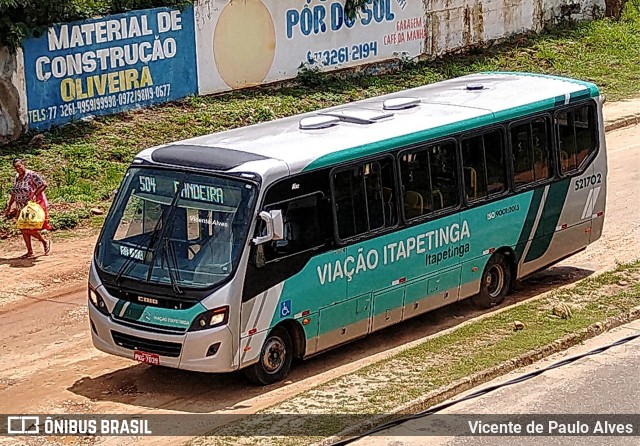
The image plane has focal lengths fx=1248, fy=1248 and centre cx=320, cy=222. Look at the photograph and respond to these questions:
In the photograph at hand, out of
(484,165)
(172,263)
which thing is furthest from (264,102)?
(172,263)

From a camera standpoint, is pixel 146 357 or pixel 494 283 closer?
pixel 146 357

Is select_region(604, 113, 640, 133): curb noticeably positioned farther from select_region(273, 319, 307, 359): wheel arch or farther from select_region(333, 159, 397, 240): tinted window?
select_region(273, 319, 307, 359): wheel arch

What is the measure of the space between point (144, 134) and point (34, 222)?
600cm

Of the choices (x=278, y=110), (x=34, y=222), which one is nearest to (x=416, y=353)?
(x=34, y=222)

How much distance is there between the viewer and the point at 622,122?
27656mm

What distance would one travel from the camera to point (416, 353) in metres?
13.7

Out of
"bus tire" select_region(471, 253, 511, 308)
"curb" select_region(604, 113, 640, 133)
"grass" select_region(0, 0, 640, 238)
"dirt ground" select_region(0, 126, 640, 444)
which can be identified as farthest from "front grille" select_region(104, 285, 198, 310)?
"curb" select_region(604, 113, 640, 133)

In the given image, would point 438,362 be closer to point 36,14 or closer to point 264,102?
point 36,14

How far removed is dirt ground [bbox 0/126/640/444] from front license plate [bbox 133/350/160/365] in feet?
1.40

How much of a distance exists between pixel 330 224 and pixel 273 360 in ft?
5.23

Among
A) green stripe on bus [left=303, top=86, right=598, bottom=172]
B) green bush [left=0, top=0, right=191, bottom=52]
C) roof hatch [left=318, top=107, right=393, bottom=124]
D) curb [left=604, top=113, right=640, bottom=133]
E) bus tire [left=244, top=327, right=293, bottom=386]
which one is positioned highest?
green bush [left=0, top=0, right=191, bottom=52]

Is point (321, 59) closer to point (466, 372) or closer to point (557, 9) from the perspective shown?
point (557, 9)

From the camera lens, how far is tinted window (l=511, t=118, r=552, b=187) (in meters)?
16.1

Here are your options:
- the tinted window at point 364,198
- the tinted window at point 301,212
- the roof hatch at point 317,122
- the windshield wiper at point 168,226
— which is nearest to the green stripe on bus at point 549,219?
the tinted window at point 364,198
